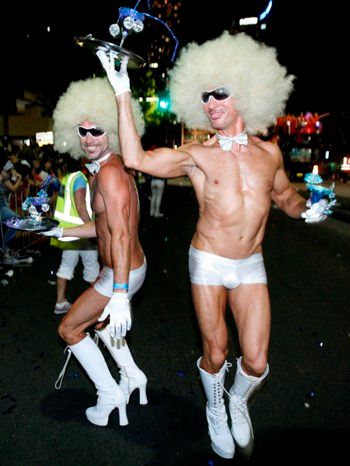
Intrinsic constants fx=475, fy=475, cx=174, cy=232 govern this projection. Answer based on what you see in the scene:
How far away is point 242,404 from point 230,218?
1320mm

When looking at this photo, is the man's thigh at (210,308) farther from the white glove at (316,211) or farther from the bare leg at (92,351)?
the white glove at (316,211)

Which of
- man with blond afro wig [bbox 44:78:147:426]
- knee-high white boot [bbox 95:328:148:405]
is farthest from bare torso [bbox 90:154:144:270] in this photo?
knee-high white boot [bbox 95:328:148:405]

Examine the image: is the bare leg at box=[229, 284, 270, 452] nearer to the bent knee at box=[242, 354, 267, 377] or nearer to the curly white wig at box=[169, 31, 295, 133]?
the bent knee at box=[242, 354, 267, 377]

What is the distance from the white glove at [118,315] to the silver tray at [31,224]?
84 cm

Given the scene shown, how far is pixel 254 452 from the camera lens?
10.5ft

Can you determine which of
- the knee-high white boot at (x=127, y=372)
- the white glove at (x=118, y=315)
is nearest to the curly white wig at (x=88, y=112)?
the white glove at (x=118, y=315)

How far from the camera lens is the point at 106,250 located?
11.4 feet

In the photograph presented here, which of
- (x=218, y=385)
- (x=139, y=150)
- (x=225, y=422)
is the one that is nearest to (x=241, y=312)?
(x=218, y=385)

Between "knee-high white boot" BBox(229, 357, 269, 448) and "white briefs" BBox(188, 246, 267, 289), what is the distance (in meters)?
0.60

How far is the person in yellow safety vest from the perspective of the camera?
515cm

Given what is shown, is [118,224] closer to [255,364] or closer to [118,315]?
[118,315]

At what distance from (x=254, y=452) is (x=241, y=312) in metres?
0.95

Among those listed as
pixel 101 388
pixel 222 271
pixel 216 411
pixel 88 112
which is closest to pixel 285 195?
pixel 222 271

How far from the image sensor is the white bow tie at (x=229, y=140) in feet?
10.4
